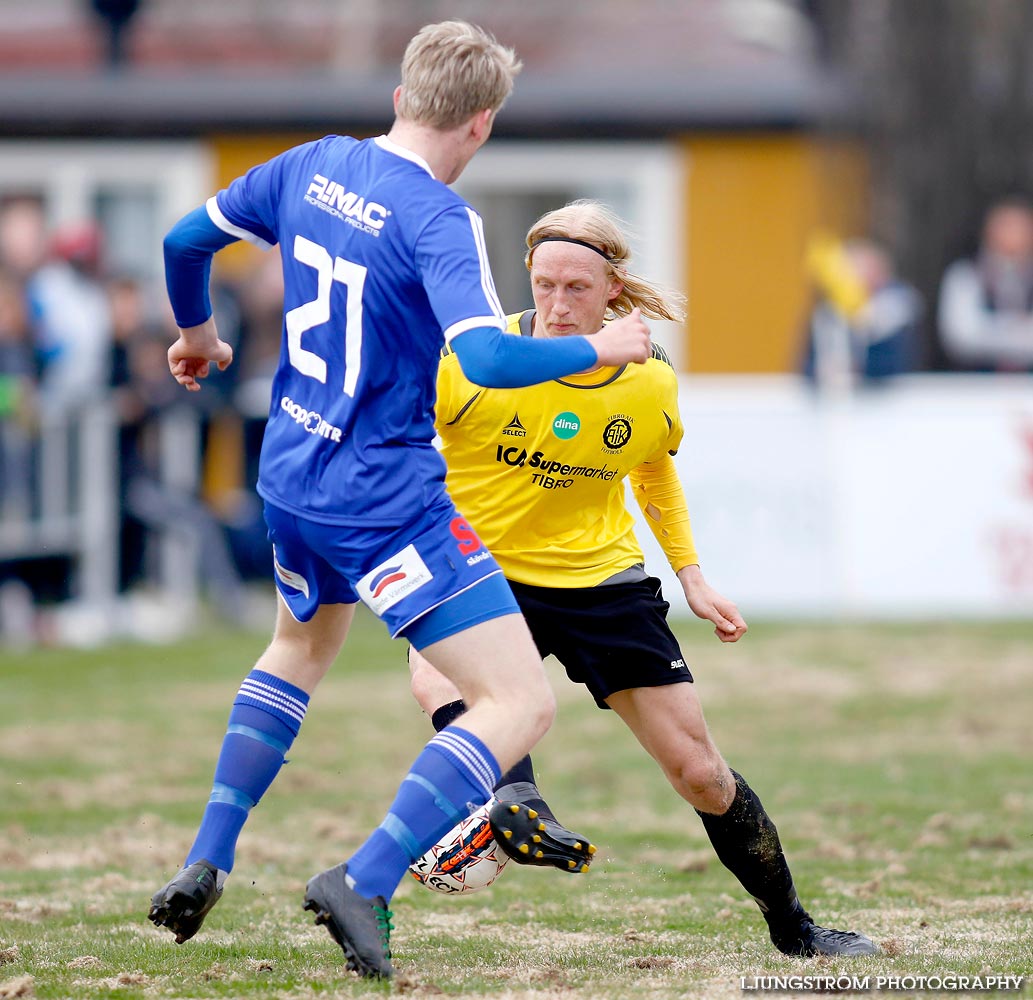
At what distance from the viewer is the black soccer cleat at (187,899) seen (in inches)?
177

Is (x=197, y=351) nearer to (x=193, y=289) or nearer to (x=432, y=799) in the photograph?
(x=193, y=289)

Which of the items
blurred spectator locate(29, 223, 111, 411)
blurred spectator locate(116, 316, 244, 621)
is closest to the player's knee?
blurred spectator locate(29, 223, 111, 411)

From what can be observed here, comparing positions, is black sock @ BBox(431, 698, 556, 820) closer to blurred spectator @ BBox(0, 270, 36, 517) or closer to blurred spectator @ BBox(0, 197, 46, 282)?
blurred spectator @ BBox(0, 270, 36, 517)

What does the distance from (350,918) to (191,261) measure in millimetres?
1732

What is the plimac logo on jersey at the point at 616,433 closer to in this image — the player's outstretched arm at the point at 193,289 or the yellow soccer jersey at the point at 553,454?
the yellow soccer jersey at the point at 553,454

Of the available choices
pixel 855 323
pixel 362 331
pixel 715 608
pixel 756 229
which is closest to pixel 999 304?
pixel 855 323

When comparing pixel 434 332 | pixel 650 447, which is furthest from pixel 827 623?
pixel 434 332

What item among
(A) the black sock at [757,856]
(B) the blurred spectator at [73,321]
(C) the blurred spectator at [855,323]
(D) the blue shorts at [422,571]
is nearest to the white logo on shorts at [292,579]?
(D) the blue shorts at [422,571]

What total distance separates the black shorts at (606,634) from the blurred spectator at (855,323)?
27.1ft

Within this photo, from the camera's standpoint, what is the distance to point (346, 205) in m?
4.36

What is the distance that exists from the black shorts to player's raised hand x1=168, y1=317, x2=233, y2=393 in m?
1.02

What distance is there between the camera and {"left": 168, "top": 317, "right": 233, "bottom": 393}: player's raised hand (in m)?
4.92

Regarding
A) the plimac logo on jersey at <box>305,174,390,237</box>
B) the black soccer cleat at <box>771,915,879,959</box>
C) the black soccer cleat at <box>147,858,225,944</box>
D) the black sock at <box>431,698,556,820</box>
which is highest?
the plimac logo on jersey at <box>305,174,390,237</box>

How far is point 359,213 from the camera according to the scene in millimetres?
4328
